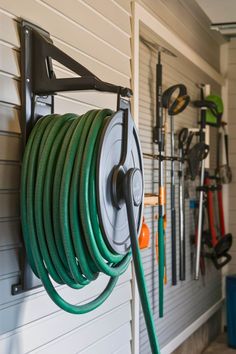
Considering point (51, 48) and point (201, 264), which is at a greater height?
point (51, 48)

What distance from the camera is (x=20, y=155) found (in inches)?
68.9

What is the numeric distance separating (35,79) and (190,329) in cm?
293

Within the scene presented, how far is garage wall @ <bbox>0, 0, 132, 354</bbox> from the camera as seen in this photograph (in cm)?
168

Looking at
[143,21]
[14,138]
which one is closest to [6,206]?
[14,138]

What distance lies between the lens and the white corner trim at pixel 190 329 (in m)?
3.49

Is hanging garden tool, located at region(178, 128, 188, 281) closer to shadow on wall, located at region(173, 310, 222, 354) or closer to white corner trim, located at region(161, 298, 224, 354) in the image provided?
white corner trim, located at region(161, 298, 224, 354)

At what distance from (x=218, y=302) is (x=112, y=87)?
377cm

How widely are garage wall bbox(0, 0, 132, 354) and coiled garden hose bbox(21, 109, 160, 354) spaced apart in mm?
78

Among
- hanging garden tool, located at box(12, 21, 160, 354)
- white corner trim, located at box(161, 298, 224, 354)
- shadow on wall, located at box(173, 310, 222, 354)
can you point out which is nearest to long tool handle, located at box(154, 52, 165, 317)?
white corner trim, located at box(161, 298, 224, 354)

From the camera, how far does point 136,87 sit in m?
2.82

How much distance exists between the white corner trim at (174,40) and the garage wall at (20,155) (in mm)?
199

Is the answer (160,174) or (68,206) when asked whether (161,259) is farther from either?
(68,206)

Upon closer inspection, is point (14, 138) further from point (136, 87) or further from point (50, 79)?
point (136, 87)

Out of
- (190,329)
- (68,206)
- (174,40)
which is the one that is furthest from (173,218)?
(68,206)
